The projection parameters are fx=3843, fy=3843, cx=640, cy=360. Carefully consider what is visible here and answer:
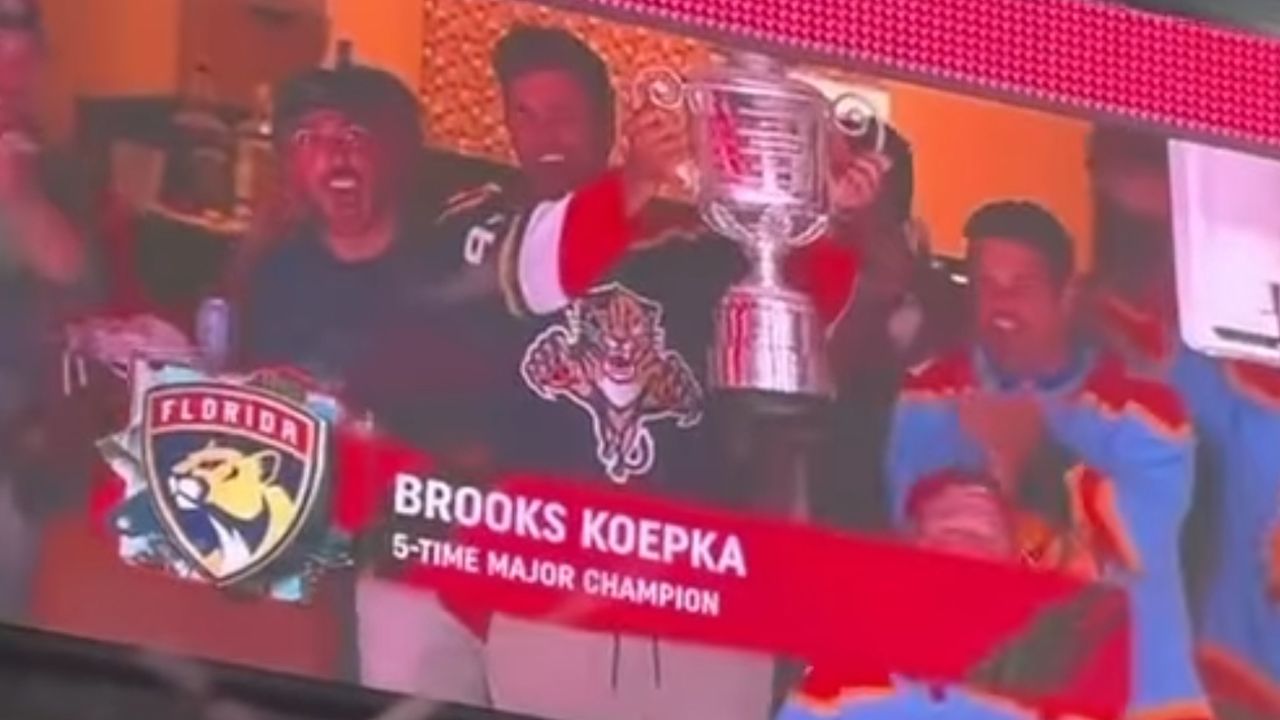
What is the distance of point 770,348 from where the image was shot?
317 cm

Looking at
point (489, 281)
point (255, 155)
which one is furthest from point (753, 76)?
point (255, 155)

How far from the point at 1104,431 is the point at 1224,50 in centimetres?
44

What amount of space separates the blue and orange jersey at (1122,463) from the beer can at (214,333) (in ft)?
1.88

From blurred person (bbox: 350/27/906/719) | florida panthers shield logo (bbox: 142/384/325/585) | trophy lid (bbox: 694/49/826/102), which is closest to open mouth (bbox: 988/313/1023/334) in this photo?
blurred person (bbox: 350/27/906/719)

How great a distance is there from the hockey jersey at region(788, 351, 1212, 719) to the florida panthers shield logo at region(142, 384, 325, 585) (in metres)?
0.52

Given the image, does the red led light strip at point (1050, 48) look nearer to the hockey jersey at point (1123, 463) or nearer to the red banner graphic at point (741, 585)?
the hockey jersey at point (1123, 463)

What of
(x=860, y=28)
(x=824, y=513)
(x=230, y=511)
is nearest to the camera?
(x=230, y=511)

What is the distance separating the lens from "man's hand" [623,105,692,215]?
3209 mm

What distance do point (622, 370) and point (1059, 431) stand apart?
0.40 m

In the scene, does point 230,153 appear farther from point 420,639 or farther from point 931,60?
point 931,60

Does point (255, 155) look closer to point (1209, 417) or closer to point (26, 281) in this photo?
point (26, 281)

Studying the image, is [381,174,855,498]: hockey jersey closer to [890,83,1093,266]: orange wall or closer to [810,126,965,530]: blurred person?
[810,126,965,530]: blurred person

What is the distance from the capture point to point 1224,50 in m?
3.51

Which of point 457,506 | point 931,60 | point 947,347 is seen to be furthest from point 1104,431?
point 457,506
